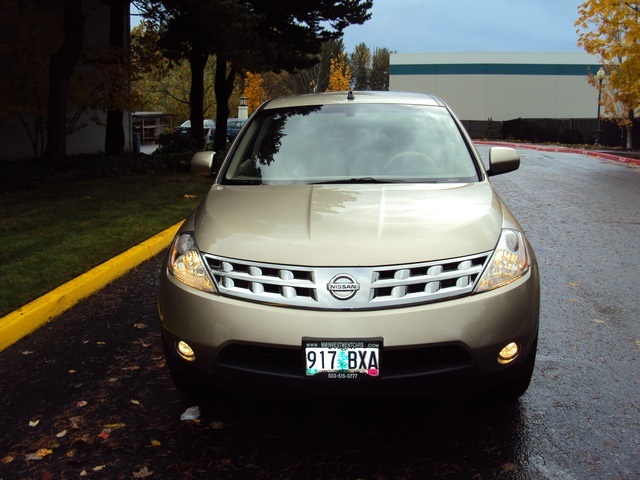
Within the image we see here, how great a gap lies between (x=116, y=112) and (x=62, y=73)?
382 centimetres

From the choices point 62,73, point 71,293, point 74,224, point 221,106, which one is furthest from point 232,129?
point 71,293

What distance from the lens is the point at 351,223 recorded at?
126 inches

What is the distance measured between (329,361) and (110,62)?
1606 centimetres

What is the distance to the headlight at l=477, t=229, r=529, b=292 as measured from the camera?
299 centimetres

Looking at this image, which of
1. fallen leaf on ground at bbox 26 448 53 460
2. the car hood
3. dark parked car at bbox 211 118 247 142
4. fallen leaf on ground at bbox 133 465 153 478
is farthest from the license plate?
dark parked car at bbox 211 118 247 142

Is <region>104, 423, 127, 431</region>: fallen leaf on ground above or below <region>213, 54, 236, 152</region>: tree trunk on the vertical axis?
below

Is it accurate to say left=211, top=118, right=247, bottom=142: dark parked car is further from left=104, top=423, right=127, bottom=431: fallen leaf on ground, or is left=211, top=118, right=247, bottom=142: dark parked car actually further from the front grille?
the front grille

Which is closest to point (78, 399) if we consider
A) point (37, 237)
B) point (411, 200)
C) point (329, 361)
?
point (329, 361)

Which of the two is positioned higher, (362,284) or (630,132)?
(630,132)

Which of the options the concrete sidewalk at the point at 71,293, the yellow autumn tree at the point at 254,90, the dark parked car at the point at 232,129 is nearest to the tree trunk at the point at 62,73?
the concrete sidewalk at the point at 71,293

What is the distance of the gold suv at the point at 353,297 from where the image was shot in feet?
9.22

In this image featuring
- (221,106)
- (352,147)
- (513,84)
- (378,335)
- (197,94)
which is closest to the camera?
(378,335)

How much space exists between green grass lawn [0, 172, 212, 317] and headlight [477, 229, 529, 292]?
3635 millimetres

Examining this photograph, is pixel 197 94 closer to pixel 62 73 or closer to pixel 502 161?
pixel 62 73
